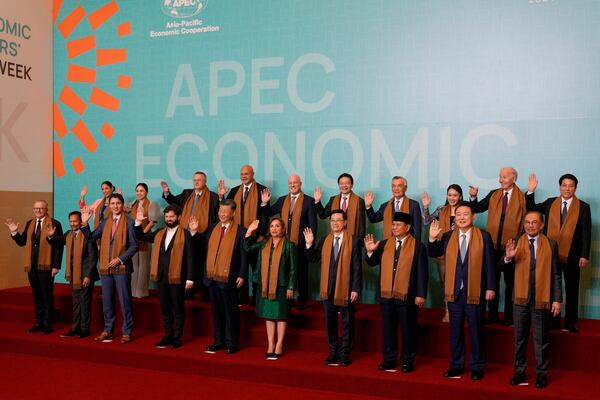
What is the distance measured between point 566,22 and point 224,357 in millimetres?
5112

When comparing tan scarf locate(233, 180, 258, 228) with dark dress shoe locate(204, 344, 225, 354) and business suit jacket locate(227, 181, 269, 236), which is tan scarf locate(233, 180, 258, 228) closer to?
business suit jacket locate(227, 181, 269, 236)

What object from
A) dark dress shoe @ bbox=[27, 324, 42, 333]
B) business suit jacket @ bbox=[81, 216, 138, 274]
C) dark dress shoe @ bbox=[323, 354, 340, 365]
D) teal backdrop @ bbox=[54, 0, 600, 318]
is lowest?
dark dress shoe @ bbox=[27, 324, 42, 333]

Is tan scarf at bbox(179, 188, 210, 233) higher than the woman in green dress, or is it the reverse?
tan scarf at bbox(179, 188, 210, 233)

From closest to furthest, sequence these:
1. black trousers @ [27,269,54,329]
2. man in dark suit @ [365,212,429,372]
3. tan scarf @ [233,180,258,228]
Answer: man in dark suit @ [365,212,429,372] → black trousers @ [27,269,54,329] → tan scarf @ [233,180,258,228]

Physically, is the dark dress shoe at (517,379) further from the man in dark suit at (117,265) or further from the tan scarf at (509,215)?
the man in dark suit at (117,265)

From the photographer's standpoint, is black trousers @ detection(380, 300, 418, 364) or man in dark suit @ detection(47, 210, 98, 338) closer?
black trousers @ detection(380, 300, 418, 364)

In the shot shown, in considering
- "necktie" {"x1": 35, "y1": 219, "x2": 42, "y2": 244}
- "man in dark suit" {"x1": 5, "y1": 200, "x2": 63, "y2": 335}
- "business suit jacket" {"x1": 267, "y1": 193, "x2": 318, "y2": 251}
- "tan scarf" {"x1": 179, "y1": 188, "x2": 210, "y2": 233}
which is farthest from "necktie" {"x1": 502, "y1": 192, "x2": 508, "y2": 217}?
"necktie" {"x1": 35, "y1": 219, "x2": 42, "y2": 244}

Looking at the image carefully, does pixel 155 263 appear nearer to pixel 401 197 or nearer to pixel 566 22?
pixel 401 197

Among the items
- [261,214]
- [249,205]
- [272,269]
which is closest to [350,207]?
[261,214]

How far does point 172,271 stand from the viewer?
6.19 meters

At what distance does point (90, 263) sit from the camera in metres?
6.66

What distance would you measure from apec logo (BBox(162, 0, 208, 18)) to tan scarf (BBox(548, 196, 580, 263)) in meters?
5.41

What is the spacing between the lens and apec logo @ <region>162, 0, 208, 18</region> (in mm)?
8570

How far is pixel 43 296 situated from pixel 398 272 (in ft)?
13.5
